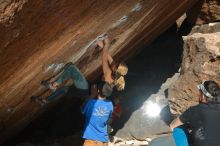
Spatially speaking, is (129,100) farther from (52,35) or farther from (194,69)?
(52,35)

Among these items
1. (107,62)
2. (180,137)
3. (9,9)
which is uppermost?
(9,9)

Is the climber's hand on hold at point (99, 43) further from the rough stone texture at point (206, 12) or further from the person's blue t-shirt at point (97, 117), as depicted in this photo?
the rough stone texture at point (206, 12)

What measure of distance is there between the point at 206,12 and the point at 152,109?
90.2 inches

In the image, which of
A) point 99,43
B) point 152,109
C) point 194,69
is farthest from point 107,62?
point 152,109

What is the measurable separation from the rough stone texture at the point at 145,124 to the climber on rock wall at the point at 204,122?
133 inches

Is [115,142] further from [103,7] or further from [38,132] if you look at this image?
[103,7]

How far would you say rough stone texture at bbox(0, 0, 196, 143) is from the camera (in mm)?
3623

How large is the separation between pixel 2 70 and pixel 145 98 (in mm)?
5499

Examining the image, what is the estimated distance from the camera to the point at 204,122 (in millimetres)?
4688

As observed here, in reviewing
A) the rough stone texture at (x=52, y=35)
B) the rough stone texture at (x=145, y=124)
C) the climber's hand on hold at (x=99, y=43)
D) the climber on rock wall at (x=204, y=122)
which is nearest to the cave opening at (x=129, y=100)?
the rough stone texture at (x=145, y=124)

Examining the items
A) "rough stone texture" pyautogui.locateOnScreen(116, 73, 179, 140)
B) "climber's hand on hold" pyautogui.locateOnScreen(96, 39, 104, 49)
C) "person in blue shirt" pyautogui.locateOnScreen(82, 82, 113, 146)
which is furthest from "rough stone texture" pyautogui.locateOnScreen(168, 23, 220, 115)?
"climber's hand on hold" pyautogui.locateOnScreen(96, 39, 104, 49)

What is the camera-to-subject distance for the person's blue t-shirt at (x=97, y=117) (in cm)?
610

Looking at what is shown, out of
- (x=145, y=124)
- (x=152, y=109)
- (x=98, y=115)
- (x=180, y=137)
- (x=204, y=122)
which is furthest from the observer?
(x=152, y=109)

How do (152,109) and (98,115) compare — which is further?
(152,109)
